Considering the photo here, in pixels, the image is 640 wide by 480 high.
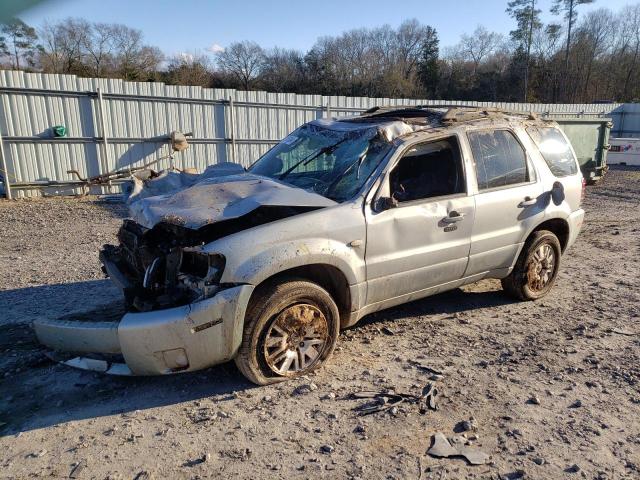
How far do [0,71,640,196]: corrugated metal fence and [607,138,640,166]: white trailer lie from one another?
1369 cm

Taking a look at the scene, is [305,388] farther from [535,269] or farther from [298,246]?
[535,269]

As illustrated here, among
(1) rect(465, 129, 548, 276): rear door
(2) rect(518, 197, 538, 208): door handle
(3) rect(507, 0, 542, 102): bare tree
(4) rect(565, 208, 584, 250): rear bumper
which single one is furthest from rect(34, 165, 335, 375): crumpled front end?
(3) rect(507, 0, 542, 102): bare tree

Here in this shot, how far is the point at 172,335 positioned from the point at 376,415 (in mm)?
1447

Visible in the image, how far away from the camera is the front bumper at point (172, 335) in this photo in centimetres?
305

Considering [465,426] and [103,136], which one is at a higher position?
[103,136]

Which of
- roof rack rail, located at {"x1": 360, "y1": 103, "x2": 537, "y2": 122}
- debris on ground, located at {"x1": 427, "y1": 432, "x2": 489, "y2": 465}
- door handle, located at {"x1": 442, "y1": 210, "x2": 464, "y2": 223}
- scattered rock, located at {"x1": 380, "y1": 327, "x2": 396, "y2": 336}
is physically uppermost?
roof rack rail, located at {"x1": 360, "y1": 103, "x2": 537, "y2": 122}

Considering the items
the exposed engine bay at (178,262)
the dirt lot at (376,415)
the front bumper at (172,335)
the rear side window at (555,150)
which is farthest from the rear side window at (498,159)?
the front bumper at (172,335)

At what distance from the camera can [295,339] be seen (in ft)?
11.8

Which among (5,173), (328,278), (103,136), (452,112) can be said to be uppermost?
(452,112)

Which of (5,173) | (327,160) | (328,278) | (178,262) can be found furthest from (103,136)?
(328,278)

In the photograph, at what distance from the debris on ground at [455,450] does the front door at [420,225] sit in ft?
4.20

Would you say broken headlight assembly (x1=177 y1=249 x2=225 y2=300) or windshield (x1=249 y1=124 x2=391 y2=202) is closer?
broken headlight assembly (x1=177 y1=249 x2=225 y2=300)

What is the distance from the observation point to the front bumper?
10.00ft

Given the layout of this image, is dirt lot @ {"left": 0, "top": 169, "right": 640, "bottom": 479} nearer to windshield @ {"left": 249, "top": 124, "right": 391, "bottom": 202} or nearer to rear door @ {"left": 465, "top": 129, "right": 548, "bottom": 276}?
rear door @ {"left": 465, "top": 129, "right": 548, "bottom": 276}
